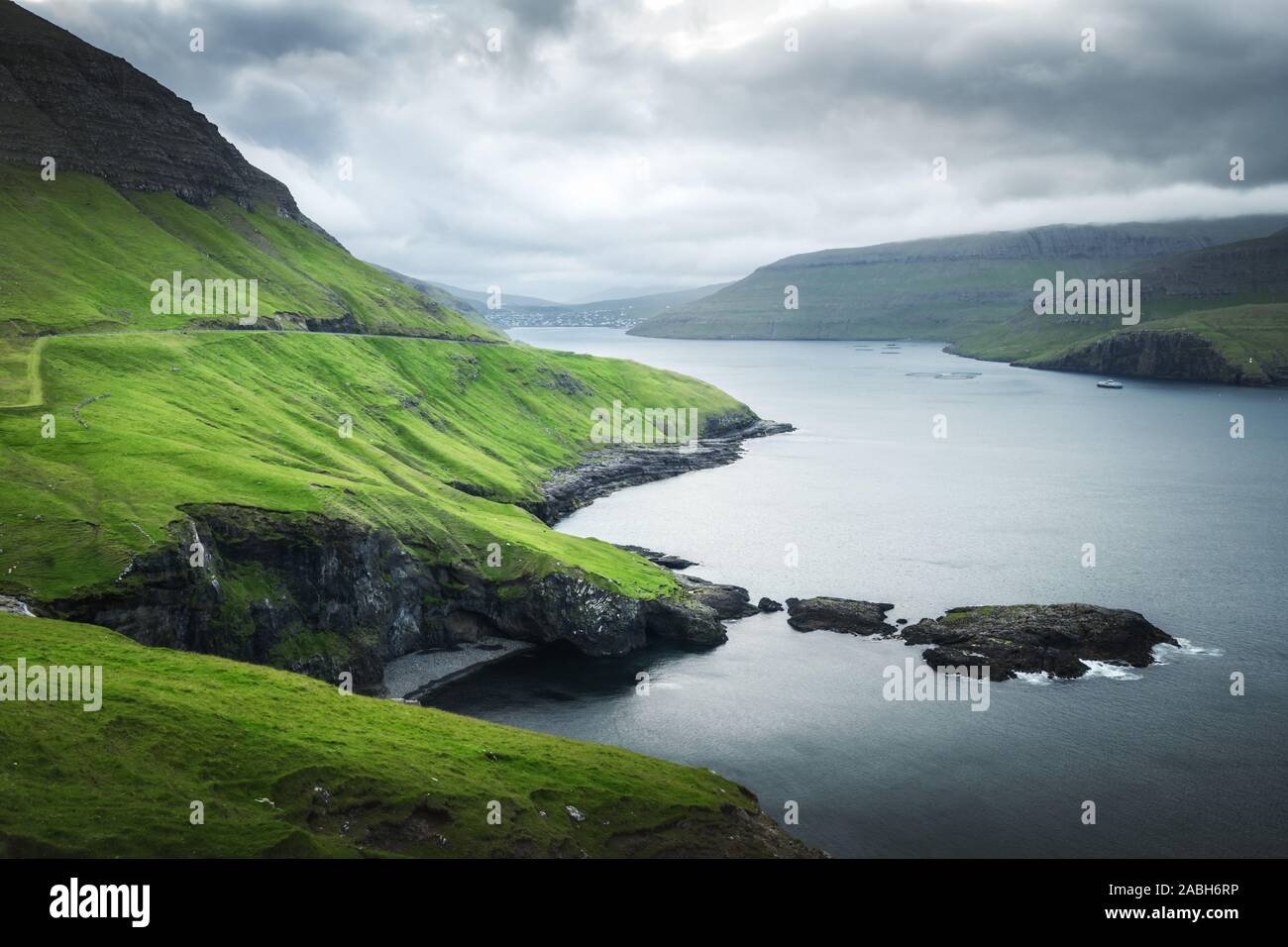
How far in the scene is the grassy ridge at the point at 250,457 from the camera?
73.6 m

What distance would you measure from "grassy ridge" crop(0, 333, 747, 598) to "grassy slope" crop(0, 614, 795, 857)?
55.5 ft

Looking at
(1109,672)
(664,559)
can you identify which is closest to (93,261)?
(664,559)

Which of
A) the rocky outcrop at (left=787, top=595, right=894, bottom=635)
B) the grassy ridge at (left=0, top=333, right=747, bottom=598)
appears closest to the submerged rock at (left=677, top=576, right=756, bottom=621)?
the grassy ridge at (left=0, top=333, right=747, bottom=598)

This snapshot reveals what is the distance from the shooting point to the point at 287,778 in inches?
1881

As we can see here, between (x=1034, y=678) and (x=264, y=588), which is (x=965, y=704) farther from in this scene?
(x=264, y=588)

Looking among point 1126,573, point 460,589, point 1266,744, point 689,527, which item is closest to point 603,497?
point 689,527

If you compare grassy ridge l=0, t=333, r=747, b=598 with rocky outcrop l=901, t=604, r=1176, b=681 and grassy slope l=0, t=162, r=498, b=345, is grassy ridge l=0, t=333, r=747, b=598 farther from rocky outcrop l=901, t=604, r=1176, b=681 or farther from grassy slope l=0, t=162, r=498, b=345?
rocky outcrop l=901, t=604, r=1176, b=681

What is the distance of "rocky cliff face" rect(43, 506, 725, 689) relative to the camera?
71.2 metres

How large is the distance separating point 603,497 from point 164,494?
102769 millimetres

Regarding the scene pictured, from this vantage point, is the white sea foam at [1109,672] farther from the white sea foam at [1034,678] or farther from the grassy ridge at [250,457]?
the grassy ridge at [250,457]

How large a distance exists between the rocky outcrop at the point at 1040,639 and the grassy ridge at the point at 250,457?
31.8 meters

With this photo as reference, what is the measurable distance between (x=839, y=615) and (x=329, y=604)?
181 feet

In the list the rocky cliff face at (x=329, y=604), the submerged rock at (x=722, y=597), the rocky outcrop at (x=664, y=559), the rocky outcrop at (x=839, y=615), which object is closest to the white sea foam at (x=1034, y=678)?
the rocky outcrop at (x=839, y=615)

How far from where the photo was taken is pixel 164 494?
80.9 metres
